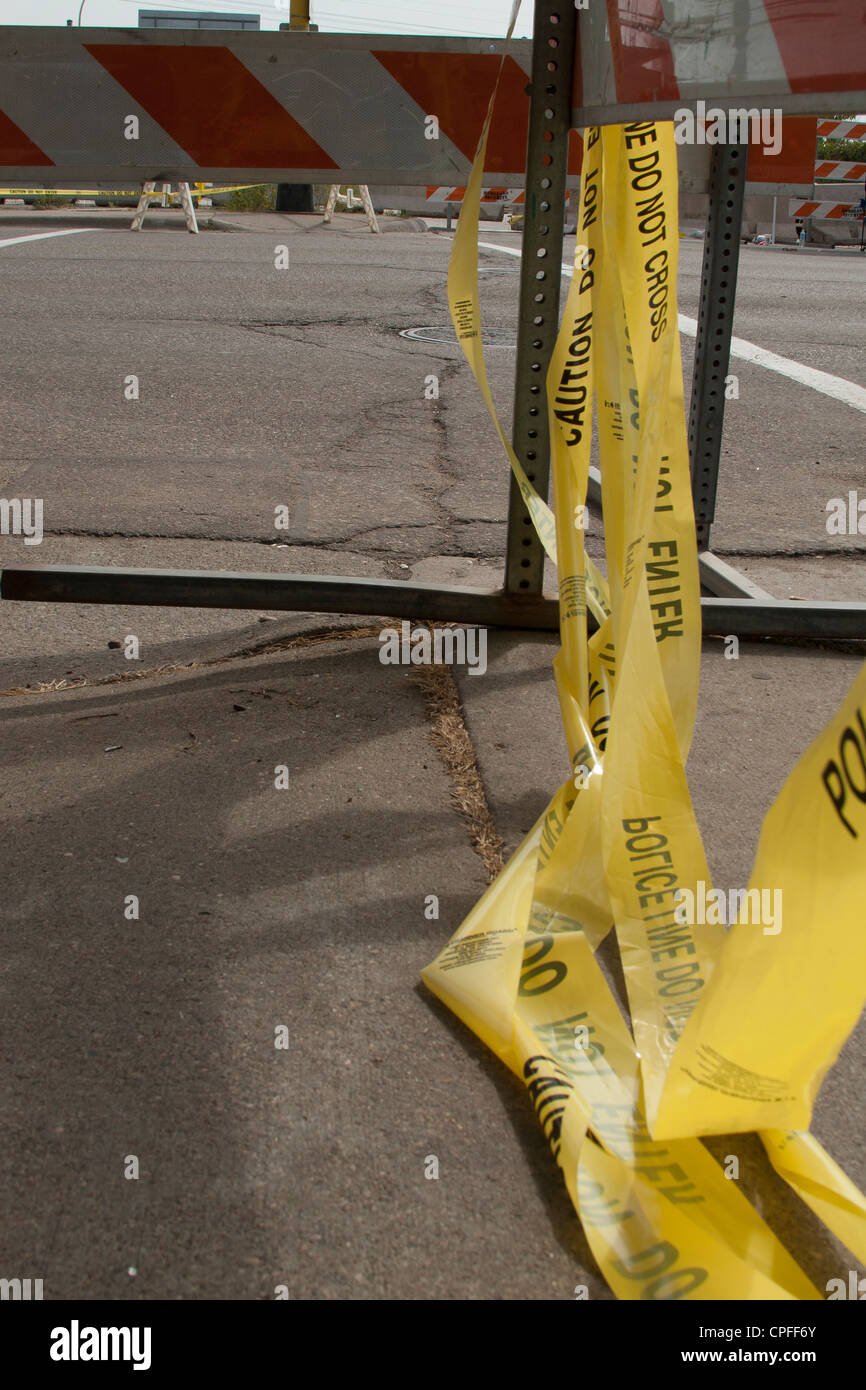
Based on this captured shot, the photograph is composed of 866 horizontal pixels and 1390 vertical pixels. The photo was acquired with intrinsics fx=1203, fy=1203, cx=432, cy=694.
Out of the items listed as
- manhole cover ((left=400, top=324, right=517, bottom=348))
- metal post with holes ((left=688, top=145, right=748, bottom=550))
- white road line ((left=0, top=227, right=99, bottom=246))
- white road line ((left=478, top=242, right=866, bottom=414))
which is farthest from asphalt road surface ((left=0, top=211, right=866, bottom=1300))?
white road line ((left=0, top=227, right=99, bottom=246))

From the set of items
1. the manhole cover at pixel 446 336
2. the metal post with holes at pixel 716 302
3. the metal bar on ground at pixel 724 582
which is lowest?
the metal bar on ground at pixel 724 582

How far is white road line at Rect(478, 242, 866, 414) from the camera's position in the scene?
283 inches

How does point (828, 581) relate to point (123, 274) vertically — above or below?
below

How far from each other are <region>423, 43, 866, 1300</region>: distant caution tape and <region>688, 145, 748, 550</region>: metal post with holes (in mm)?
969

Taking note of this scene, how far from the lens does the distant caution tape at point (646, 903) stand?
1.49 meters

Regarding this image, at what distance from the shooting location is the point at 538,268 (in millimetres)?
3111

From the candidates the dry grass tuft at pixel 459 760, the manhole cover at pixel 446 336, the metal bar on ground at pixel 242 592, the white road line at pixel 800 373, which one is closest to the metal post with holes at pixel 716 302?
the metal bar on ground at pixel 242 592

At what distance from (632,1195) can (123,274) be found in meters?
10.5

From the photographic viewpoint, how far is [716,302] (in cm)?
370

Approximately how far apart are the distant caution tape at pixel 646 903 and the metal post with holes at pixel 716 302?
969 mm

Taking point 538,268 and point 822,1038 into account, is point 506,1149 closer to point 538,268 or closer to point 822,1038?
point 822,1038

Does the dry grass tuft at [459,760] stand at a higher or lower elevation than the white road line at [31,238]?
lower

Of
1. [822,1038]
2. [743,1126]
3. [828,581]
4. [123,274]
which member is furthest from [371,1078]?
[123,274]

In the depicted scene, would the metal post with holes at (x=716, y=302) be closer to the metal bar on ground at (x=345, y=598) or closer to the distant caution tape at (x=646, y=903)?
the metal bar on ground at (x=345, y=598)
